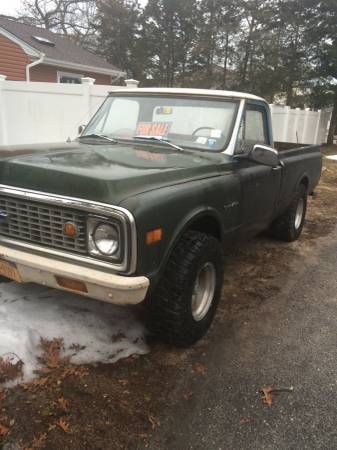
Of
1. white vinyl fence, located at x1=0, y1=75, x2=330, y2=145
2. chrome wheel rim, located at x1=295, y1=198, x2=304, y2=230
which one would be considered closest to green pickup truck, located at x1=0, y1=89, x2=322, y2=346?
chrome wheel rim, located at x1=295, y1=198, x2=304, y2=230

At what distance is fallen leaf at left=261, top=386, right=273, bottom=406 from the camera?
285 centimetres

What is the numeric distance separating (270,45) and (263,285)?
74.7 feet

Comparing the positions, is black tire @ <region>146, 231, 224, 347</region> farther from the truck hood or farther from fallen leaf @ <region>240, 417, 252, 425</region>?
fallen leaf @ <region>240, 417, 252, 425</region>

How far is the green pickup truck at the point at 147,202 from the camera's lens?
8.70ft

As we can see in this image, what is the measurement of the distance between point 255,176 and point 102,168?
68.6 inches

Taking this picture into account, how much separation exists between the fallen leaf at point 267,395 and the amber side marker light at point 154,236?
3.96 feet

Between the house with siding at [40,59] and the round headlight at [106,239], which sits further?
the house with siding at [40,59]

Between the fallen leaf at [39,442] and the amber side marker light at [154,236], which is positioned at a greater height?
the amber side marker light at [154,236]

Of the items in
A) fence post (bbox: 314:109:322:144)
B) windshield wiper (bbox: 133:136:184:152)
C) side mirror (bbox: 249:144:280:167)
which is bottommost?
fence post (bbox: 314:109:322:144)

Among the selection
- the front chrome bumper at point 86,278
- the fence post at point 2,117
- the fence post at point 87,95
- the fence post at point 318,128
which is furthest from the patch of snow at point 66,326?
the fence post at point 318,128

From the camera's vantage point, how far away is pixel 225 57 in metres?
28.4

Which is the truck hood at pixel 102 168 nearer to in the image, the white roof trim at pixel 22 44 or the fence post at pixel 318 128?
the white roof trim at pixel 22 44

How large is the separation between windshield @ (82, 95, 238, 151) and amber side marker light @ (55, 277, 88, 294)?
1.78m

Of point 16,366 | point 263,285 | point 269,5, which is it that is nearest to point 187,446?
point 16,366
